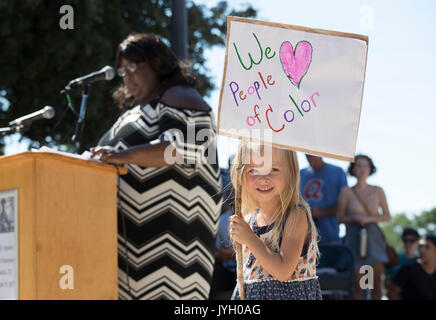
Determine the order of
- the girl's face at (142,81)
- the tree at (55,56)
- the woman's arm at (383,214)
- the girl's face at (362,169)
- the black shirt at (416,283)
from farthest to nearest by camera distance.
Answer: the tree at (55,56), the black shirt at (416,283), the girl's face at (362,169), the woman's arm at (383,214), the girl's face at (142,81)

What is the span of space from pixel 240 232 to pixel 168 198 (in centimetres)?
113

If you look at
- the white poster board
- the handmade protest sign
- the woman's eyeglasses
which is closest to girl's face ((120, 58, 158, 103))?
the woman's eyeglasses

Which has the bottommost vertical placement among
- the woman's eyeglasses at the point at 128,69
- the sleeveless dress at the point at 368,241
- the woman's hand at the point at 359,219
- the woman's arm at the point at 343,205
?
the sleeveless dress at the point at 368,241

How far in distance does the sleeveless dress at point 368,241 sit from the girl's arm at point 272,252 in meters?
3.18

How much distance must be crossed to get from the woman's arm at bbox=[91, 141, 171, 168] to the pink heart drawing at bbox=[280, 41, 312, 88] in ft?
3.69

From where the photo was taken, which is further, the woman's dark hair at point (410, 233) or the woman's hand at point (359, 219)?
the woman's dark hair at point (410, 233)

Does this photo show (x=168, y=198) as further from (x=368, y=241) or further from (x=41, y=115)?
(x=368, y=241)

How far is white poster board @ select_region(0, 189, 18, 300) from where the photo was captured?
9.02 feet

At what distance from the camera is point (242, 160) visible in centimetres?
245

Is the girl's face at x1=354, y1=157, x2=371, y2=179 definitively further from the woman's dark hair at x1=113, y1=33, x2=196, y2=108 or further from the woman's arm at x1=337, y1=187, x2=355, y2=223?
the woman's dark hair at x1=113, y1=33, x2=196, y2=108

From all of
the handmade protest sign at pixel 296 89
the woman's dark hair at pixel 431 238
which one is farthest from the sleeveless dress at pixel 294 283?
the woman's dark hair at pixel 431 238

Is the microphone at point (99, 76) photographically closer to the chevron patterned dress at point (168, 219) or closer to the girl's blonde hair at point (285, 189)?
the chevron patterned dress at point (168, 219)

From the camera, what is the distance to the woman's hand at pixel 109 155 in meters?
3.13

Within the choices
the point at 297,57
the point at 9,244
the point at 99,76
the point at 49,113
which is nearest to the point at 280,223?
the point at 297,57
